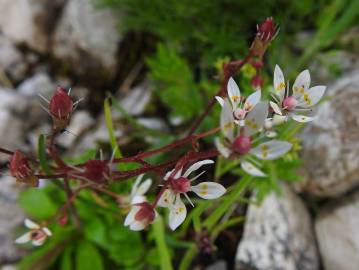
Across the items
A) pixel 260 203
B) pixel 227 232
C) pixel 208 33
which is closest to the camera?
pixel 260 203

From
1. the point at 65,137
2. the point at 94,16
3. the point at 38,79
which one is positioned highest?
the point at 94,16

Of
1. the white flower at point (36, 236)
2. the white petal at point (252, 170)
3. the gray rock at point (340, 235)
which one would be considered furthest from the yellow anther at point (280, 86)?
the gray rock at point (340, 235)

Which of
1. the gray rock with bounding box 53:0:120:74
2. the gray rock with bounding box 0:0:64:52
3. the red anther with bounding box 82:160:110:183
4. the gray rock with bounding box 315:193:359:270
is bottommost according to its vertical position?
the gray rock with bounding box 315:193:359:270

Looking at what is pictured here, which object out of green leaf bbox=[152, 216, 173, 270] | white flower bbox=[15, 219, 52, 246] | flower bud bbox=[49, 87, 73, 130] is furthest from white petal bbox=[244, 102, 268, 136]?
green leaf bbox=[152, 216, 173, 270]

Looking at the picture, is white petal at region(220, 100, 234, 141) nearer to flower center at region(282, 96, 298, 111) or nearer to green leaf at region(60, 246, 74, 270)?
flower center at region(282, 96, 298, 111)

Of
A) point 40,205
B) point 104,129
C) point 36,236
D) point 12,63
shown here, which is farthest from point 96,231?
point 12,63

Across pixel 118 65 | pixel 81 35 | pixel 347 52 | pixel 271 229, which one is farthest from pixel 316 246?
pixel 81 35

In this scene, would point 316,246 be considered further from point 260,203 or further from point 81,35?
point 81,35
